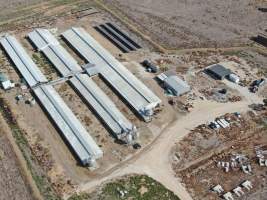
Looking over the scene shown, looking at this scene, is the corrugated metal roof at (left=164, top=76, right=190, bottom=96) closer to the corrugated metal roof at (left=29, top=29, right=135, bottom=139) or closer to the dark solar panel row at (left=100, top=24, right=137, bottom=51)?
the corrugated metal roof at (left=29, top=29, right=135, bottom=139)

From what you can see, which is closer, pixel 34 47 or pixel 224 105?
pixel 224 105

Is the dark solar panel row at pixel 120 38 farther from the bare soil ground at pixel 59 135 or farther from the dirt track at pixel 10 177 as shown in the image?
the dirt track at pixel 10 177

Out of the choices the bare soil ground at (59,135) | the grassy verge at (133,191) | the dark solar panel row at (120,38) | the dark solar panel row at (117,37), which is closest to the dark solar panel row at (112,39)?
the dark solar panel row at (117,37)

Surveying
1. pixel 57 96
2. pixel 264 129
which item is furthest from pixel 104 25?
pixel 264 129

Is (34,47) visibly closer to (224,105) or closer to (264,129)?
(224,105)

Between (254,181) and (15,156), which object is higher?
(15,156)

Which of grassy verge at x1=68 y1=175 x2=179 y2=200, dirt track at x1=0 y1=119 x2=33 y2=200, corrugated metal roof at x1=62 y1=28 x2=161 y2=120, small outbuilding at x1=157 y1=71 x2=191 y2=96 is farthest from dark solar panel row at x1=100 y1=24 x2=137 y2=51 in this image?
grassy verge at x1=68 y1=175 x2=179 y2=200
